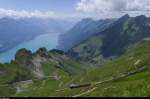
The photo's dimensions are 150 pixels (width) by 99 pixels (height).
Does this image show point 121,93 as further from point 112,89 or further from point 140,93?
point 112,89

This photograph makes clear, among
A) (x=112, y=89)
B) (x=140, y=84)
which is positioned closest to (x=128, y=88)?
(x=140, y=84)

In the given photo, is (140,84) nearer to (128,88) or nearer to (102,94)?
(128,88)

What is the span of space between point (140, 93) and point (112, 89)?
15.5m

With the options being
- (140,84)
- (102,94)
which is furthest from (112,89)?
(140,84)

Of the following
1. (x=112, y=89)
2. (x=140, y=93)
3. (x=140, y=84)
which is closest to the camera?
(x=140, y=93)

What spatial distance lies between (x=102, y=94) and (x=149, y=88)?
1453cm

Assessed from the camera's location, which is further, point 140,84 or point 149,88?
point 140,84

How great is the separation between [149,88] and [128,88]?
7226mm

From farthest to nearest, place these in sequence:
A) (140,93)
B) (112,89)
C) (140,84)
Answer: (112,89)
(140,84)
(140,93)

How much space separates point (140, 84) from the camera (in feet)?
269

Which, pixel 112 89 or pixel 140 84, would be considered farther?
pixel 112 89

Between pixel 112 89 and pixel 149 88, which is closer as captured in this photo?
pixel 149 88

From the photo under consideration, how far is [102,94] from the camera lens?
8644cm

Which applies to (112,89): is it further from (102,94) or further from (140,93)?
(140,93)
